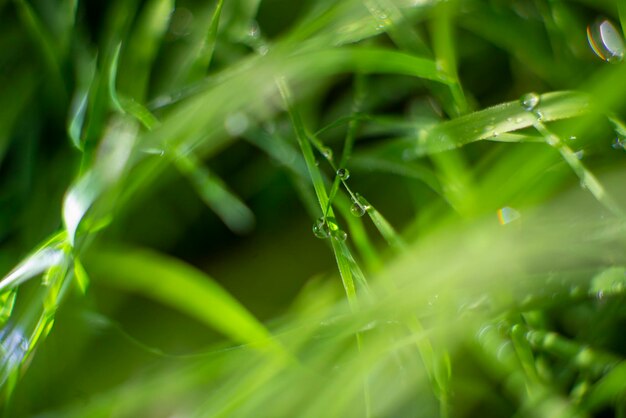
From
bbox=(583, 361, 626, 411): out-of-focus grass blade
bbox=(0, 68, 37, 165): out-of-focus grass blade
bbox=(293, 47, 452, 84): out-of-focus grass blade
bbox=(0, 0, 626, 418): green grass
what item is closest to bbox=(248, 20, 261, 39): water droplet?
bbox=(0, 0, 626, 418): green grass

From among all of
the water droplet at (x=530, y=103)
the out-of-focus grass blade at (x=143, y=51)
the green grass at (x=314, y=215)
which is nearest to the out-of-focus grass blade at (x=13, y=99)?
the green grass at (x=314, y=215)

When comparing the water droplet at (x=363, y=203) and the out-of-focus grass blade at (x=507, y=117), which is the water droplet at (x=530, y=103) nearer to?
the out-of-focus grass blade at (x=507, y=117)

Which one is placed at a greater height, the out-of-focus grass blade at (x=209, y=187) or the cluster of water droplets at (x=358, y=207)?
the out-of-focus grass blade at (x=209, y=187)

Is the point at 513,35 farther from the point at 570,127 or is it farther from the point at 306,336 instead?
the point at 306,336

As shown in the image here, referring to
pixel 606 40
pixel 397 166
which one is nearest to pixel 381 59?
pixel 397 166

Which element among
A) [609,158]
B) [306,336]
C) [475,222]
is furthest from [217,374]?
[609,158]

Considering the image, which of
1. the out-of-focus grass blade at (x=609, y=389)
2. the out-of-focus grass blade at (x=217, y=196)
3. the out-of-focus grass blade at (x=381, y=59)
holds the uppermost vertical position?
the out-of-focus grass blade at (x=217, y=196)

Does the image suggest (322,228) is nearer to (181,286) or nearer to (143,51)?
(181,286)
